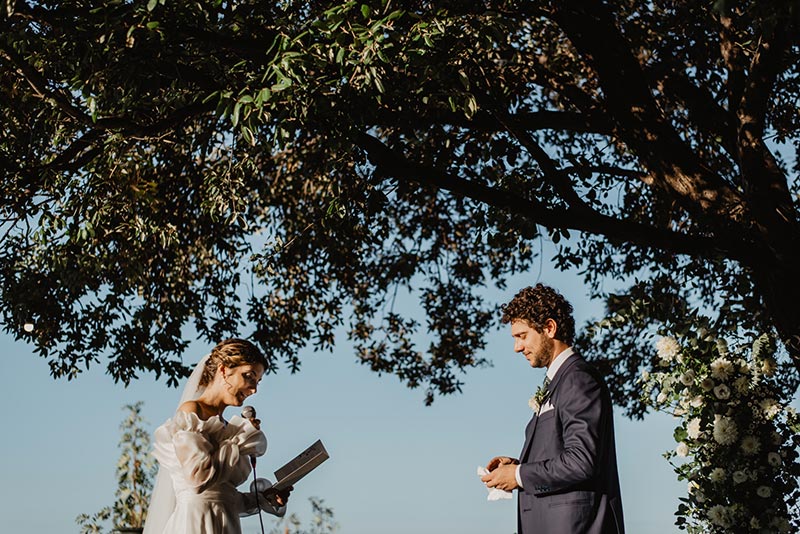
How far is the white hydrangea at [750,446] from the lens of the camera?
17.9ft

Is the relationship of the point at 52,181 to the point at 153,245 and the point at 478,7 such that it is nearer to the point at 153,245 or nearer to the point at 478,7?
the point at 153,245

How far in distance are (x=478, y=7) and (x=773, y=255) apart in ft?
10.5

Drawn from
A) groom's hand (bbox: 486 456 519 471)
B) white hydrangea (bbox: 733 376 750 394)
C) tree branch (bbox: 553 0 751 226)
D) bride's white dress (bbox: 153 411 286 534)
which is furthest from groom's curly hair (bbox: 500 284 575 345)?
tree branch (bbox: 553 0 751 226)

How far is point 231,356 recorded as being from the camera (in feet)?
15.8

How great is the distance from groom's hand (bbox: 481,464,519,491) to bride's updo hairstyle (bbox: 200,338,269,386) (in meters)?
1.39

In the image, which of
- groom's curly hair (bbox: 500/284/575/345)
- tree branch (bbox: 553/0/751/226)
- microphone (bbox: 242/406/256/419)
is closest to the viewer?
groom's curly hair (bbox: 500/284/575/345)

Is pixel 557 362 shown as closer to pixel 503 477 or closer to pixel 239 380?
pixel 503 477

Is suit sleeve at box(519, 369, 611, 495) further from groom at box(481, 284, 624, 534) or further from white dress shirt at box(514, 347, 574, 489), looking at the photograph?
white dress shirt at box(514, 347, 574, 489)

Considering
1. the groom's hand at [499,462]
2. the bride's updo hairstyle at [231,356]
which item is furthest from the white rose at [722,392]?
the bride's updo hairstyle at [231,356]

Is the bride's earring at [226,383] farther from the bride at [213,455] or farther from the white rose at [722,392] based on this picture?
the white rose at [722,392]

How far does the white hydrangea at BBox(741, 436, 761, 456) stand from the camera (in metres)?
5.46

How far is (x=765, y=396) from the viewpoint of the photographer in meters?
5.59

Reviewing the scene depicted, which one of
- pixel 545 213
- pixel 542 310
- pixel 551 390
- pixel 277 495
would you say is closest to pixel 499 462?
pixel 551 390

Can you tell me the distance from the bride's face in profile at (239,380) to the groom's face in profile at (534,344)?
1.46m
